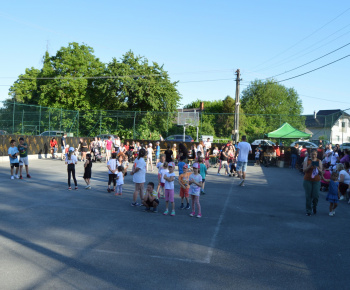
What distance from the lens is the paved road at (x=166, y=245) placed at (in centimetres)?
499

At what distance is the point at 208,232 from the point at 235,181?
9.37m

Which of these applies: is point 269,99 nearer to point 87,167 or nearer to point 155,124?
point 155,124

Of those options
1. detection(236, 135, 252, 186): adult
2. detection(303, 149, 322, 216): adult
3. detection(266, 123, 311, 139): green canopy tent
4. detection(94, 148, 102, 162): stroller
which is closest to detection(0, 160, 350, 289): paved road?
detection(303, 149, 322, 216): adult

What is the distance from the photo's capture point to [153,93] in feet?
140

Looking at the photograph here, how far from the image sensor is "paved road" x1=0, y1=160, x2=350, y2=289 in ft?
16.4

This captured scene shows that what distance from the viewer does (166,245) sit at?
6500mm

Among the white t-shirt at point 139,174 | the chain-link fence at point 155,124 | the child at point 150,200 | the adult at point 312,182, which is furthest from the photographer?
the chain-link fence at point 155,124

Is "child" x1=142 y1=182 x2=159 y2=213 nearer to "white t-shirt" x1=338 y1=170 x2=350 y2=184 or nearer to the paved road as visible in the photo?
the paved road

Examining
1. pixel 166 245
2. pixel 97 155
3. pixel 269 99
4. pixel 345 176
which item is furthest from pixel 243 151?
pixel 269 99

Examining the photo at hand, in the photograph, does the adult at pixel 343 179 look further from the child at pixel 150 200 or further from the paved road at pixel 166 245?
the child at pixel 150 200

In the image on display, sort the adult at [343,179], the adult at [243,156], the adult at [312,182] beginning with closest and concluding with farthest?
1. the adult at [312,182]
2. the adult at [343,179]
3. the adult at [243,156]

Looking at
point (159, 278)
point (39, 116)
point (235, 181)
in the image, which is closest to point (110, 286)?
point (159, 278)

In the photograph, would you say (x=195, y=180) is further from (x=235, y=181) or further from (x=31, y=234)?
(x=235, y=181)

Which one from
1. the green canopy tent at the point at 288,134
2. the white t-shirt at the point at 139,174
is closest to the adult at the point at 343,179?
the white t-shirt at the point at 139,174
